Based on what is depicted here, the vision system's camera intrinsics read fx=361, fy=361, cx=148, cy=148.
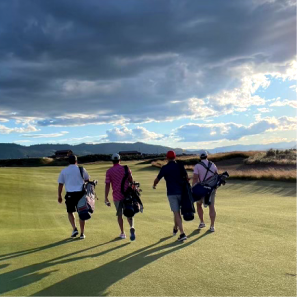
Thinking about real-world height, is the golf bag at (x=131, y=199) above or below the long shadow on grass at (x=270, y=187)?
above

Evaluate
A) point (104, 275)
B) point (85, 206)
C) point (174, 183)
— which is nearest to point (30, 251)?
point (85, 206)

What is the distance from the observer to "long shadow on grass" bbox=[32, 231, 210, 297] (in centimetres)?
570

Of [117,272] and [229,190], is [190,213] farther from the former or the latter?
[229,190]

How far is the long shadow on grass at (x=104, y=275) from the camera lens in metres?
5.70

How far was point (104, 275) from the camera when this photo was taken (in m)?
6.43

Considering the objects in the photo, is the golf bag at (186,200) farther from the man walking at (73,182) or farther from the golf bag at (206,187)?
the man walking at (73,182)

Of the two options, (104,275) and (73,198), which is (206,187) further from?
(104,275)

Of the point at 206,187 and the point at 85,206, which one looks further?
the point at 206,187

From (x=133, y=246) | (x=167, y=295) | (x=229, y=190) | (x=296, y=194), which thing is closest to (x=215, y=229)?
(x=133, y=246)

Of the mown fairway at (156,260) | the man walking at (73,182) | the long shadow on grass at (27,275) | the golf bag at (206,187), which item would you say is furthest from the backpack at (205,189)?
the long shadow on grass at (27,275)

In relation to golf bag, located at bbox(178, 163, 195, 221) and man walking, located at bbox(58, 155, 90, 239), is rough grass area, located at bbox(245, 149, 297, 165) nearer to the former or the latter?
golf bag, located at bbox(178, 163, 195, 221)

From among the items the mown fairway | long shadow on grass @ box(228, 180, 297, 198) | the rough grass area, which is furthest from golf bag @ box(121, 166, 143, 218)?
the rough grass area

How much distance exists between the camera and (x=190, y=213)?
8.89m

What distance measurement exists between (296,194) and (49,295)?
2021 centimetres
